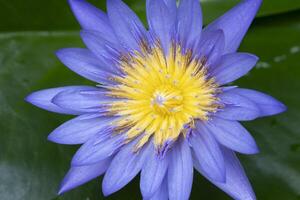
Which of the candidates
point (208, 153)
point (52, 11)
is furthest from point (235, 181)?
point (52, 11)

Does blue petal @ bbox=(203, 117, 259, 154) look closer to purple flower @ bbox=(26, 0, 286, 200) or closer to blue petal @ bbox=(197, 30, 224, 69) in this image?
purple flower @ bbox=(26, 0, 286, 200)

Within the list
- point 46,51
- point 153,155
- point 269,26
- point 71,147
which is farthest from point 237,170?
point 46,51

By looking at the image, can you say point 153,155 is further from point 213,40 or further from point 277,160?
point 277,160

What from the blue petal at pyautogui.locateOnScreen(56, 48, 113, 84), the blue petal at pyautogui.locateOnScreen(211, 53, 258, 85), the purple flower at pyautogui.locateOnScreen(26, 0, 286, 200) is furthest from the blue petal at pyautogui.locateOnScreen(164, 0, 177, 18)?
the blue petal at pyautogui.locateOnScreen(56, 48, 113, 84)

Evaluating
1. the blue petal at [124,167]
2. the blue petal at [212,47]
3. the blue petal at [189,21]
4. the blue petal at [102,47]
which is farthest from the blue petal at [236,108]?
the blue petal at [102,47]

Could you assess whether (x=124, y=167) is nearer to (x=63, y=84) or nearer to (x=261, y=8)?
(x=63, y=84)

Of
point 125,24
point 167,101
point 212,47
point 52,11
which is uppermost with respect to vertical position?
point 52,11

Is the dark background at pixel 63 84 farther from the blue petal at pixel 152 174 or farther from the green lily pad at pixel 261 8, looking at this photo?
the blue petal at pixel 152 174
